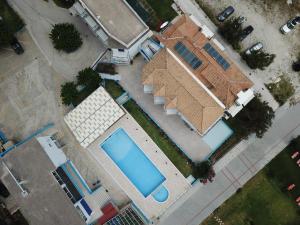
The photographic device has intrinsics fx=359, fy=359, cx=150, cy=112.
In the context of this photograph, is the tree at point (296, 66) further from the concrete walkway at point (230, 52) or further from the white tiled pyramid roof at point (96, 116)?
the white tiled pyramid roof at point (96, 116)

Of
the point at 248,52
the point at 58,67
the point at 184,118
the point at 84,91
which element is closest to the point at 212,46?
the point at 248,52

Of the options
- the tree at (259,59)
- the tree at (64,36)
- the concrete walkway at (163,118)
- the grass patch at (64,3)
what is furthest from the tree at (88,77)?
the tree at (259,59)

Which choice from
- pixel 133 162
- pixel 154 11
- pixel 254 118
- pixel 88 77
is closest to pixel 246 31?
pixel 254 118

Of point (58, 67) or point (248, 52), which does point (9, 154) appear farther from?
point (248, 52)

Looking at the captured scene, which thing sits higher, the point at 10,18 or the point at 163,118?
the point at 10,18

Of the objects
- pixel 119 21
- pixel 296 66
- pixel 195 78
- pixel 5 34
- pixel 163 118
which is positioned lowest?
pixel 296 66

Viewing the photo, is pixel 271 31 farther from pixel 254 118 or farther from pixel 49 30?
pixel 49 30

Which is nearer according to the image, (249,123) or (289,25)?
(249,123)
